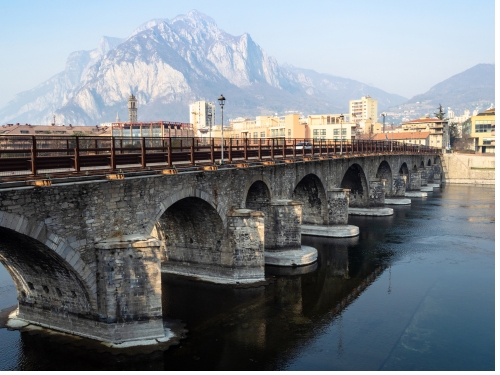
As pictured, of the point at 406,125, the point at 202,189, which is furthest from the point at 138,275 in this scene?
the point at 406,125

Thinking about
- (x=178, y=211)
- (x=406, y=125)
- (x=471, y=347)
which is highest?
(x=406, y=125)

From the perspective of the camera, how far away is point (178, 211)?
2769 cm

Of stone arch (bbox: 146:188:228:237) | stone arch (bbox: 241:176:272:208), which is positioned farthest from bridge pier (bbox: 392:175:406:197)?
stone arch (bbox: 146:188:228:237)

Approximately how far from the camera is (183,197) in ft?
78.1

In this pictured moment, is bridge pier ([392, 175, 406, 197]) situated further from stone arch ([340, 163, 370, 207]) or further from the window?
the window

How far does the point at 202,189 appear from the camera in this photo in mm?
25219

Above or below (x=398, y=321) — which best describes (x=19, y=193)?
above

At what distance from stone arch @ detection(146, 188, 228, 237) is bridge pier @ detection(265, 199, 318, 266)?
18.3 feet

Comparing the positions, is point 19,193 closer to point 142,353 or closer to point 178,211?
point 142,353

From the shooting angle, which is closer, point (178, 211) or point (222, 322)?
point (222, 322)

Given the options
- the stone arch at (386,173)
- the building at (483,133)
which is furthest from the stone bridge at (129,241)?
the building at (483,133)

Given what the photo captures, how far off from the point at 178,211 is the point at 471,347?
15999 mm

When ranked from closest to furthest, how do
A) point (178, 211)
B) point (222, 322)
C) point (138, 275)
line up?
point (138, 275) → point (222, 322) → point (178, 211)

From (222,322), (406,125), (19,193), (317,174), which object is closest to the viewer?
(19,193)
